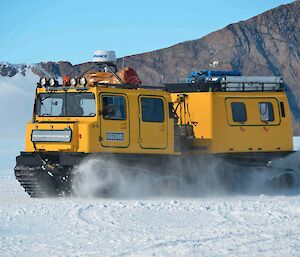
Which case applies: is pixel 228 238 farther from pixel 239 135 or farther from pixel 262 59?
pixel 262 59

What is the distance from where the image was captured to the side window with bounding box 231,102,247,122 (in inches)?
610

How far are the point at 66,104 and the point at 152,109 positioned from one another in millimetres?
1812

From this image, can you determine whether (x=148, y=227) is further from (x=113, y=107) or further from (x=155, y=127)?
(x=155, y=127)

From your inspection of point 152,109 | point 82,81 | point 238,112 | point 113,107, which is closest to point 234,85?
point 238,112

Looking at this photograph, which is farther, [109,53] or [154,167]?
[109,53]

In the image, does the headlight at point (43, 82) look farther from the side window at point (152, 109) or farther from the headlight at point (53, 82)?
the side window at point (152, 109)

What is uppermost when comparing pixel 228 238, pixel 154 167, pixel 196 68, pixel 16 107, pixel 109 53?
pixel 196 68

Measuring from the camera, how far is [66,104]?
13.7m

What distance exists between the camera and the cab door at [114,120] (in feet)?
43.2

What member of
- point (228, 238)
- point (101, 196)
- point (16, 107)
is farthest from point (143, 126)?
point (16, 107)

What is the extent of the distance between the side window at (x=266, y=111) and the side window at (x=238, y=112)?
513 millimetres

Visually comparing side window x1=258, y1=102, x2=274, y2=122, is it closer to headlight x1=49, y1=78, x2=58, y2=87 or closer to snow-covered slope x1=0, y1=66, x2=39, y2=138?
headlight x1=49, y1=78, x2=58, y2=87

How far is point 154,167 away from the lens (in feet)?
45.2

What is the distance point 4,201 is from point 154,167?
3120mm
